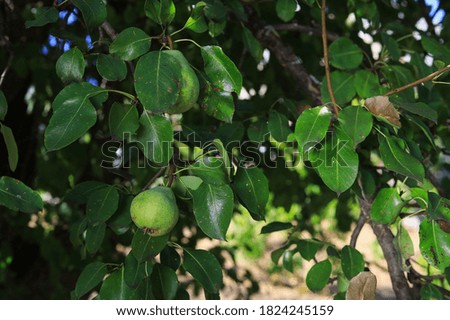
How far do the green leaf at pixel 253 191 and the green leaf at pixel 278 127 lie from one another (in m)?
0.28

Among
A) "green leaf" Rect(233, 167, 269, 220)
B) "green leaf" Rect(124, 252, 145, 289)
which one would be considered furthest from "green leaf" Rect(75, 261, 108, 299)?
"green leaf" Rect(233, 167, 269, 220)

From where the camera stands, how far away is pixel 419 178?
117 centimetres

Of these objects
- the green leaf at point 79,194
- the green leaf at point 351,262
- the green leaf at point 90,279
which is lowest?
the green leaf at point 351,262

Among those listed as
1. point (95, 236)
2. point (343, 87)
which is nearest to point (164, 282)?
point (95, 236)

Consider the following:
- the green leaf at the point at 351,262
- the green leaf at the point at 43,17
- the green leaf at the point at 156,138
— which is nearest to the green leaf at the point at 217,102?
the green leaf at the point at 156,138

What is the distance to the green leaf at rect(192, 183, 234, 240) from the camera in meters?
1.14

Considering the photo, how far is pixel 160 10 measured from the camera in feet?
3.88

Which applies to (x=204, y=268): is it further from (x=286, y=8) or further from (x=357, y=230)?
(x=286, y=8)

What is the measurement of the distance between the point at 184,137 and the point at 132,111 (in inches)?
12.7

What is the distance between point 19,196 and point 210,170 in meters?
0.36

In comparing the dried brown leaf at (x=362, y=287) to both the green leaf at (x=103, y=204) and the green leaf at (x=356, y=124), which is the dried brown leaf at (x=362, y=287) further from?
the green leaf at (x=103, y=204)

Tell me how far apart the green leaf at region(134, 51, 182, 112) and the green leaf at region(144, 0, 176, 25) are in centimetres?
14

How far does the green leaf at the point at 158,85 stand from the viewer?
1066mm

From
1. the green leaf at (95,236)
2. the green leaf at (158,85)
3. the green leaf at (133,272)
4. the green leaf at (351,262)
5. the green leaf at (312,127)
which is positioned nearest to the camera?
the green leaf at (158,85)
